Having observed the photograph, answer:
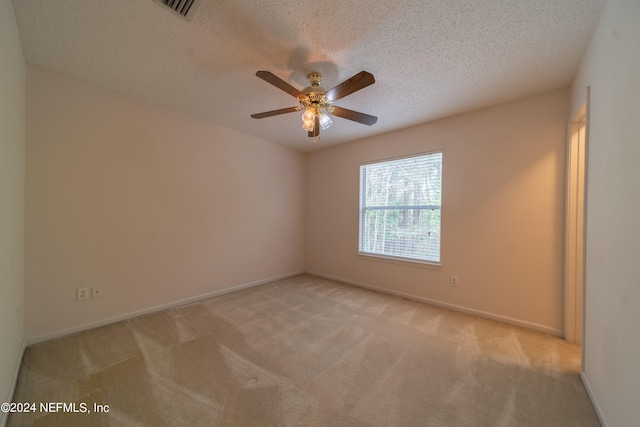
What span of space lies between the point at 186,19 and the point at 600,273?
10.4 feet

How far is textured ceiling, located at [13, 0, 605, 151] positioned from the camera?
1.49 metres

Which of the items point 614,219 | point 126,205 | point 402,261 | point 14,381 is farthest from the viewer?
point 402,261

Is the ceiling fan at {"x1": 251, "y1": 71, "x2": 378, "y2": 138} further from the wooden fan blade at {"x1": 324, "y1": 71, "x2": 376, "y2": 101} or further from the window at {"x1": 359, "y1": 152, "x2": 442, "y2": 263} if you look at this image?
the window at {"x1": 359, "y1": 152, "x2": 442, "y2": 263}

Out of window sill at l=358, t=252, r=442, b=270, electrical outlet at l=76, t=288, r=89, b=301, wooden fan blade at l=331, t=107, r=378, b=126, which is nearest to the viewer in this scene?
wooden fan blade at l=331, t=107, r=378, b=126

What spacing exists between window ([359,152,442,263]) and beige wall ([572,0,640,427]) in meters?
1.55

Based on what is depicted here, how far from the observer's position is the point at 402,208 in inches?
138

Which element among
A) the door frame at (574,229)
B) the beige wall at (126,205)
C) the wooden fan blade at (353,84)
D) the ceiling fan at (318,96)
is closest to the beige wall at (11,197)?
the beige wall at (126,205)

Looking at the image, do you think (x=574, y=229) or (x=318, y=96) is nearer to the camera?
(x=318, y=96)

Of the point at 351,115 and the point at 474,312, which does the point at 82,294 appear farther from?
the point at 474,312

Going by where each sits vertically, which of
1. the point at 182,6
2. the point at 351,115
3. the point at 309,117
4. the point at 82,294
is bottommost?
the point at 82,294

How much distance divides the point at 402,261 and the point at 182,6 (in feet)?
11.6

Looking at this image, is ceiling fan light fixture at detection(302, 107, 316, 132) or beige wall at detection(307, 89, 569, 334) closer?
ceiling fan light fixture at detection(302, 107, 316, 132)

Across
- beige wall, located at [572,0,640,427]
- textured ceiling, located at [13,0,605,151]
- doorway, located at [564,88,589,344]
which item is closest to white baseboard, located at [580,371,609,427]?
beige wall, located at [572,0,640,427]

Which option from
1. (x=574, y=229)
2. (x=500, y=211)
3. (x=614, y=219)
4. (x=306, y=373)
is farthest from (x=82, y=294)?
(x=574, y=229)
